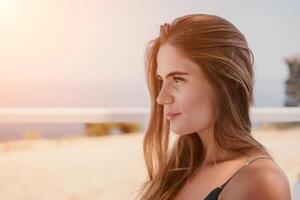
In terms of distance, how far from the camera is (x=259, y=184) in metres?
0.99

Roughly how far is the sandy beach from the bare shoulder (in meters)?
0.76

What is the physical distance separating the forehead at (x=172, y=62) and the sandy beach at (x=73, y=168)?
584mm

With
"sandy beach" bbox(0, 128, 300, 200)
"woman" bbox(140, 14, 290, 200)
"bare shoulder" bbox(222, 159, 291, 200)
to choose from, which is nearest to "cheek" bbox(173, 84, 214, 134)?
"woman" bbox(140, 14, 290, 200)

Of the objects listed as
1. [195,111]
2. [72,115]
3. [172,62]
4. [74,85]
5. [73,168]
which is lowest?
[73,168]

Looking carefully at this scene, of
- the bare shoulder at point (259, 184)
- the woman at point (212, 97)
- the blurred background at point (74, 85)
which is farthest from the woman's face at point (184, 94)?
the blurred background at point (74, 85)

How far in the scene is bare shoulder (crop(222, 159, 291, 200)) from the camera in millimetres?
984

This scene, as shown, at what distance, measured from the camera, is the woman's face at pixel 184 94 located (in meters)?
1.15

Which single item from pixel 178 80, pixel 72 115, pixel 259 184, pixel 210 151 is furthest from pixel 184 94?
pixel 72 115

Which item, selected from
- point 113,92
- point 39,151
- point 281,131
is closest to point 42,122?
point 39,151

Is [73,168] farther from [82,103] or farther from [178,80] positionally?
[178,80]

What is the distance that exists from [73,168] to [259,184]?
903 mm

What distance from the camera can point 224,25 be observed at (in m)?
1.17

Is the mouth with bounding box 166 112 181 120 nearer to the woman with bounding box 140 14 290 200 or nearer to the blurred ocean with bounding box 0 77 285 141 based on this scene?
the woman with bounding box 140 14 290 200

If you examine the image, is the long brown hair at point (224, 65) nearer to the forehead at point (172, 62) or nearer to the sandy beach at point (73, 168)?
the forehead at point (172, 62)
